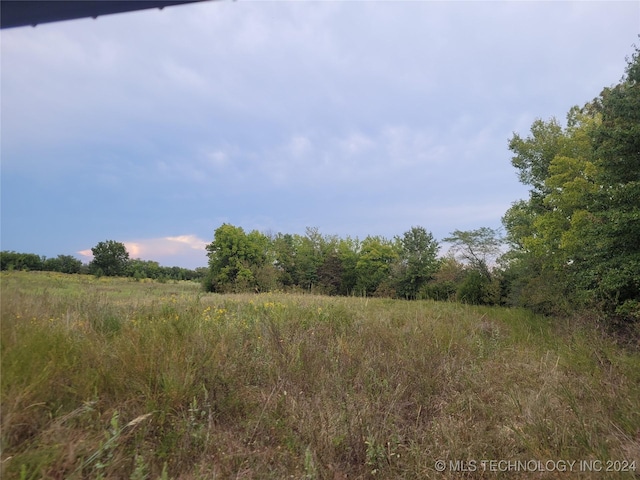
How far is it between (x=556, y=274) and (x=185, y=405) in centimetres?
1805

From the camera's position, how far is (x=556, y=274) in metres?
15.8

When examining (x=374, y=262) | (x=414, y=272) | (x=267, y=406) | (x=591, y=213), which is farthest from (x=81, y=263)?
(x=374, y=262)

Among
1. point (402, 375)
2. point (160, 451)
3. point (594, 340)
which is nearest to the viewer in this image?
point (160, 451)

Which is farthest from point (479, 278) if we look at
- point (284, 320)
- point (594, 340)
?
point (284, 320)

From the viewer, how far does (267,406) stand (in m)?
3.27

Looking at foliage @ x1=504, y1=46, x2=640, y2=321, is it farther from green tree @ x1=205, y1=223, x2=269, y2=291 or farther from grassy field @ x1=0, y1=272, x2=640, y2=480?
green tree @ x1=205, y1=223, x2=269, y2=291

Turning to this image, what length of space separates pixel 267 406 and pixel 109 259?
4109mm

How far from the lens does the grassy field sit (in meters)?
2.27

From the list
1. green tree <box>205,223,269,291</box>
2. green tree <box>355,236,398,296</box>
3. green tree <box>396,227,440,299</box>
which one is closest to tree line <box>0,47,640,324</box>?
green tree <box>396,227,440,299</box>

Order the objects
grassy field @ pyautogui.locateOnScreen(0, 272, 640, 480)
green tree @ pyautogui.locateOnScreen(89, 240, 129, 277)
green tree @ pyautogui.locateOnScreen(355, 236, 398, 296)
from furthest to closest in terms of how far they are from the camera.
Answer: green tree @ pyautogui.locateOnScreen(355, 236, 398, 296)
green tree @ pyautogui.locateOnScreen(89, 240, 129, 277)
grassy field @ pyautogui.locateOnScreen(0, 272, 640, 480)

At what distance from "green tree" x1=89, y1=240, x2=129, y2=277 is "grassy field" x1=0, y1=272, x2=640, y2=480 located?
1.55 feet

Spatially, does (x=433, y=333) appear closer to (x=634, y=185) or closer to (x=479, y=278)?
(x=634, y=185)

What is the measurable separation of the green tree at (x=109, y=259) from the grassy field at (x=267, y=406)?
0.47 m

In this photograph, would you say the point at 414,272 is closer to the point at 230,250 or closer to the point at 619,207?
the point at 230,250
